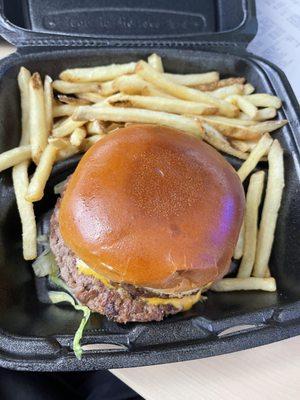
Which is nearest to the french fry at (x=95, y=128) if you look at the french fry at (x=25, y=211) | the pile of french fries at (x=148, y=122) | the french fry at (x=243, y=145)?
the pile of french fries at (x=148, y=122)

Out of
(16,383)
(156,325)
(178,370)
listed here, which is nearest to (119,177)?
(156,325)

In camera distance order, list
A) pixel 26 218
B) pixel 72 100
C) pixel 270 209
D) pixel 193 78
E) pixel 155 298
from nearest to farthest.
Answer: pixel 155 298
pixel 26 218
pixel 270 209
pixel 72 100
pixel 193 78

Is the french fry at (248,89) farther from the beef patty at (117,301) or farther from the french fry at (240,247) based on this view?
the beef patty at (117,301)

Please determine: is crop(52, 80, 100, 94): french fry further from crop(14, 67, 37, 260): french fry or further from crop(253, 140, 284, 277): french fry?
crop(253, 140, 284, 277): french fry

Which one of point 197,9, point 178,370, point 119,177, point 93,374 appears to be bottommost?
point 93,374

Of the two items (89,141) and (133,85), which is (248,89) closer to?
(133,85)

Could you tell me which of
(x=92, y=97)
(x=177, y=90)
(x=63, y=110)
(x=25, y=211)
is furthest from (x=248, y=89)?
(x=25, y=211)

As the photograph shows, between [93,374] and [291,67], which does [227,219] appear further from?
[291,67]
